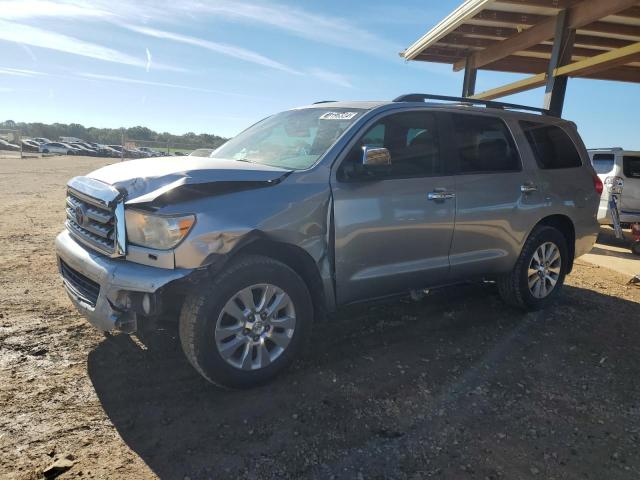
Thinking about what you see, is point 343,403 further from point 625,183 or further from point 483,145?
point 625,183

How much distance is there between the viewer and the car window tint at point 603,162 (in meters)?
9.91

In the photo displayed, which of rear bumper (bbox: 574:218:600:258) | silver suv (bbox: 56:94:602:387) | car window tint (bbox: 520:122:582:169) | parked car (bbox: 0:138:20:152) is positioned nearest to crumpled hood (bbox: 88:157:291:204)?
silver suv (bbox: 56:94:602:387)

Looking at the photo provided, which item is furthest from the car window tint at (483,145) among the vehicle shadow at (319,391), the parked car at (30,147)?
the parked car at (30,147)

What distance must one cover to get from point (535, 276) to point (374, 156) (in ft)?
8.71

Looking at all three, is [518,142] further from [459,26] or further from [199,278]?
[459,26]

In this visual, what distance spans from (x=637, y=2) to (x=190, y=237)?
26.7 ft

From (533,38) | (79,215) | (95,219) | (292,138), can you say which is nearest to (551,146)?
(292,138)

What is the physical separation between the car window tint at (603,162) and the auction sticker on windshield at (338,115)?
8116 millimetres

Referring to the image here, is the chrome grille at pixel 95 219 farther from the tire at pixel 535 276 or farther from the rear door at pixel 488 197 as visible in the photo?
the tire at pixel 535 276

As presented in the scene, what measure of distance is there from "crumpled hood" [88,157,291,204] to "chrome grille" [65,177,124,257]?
103 millimetres

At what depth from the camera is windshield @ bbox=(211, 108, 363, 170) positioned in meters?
3.71

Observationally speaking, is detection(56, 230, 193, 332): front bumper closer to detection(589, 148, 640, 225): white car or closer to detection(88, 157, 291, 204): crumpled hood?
detection(88, 157, 291, 204): crumpled hood

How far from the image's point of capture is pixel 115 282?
2.87 metres

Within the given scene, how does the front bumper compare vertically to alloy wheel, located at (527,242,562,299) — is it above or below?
above
